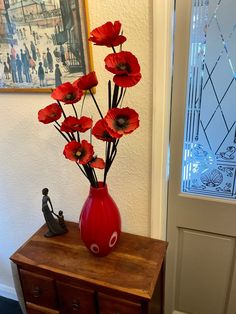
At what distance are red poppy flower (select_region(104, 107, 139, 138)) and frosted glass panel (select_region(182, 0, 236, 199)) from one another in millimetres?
372

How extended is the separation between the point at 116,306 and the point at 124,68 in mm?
859

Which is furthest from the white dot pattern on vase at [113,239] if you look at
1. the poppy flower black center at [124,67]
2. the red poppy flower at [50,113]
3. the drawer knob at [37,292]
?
the poppy flower black center at [124,67]

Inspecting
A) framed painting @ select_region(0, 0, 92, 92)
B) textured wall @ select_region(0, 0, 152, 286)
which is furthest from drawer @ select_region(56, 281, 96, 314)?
framed painting @ select_region(0, 0, 92, 92)

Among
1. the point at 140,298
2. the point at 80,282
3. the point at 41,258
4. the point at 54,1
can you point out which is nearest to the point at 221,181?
the point at 140,298

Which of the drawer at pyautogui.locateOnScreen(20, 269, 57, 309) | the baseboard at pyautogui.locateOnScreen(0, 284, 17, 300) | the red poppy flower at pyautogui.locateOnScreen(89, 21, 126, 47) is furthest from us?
the baseboard at pyautogui.locateOnScreen(0, 284, 17, 300)

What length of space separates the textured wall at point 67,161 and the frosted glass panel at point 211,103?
0.63 feet

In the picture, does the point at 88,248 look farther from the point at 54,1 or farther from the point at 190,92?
the point at 54,1

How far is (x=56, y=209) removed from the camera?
1412mm

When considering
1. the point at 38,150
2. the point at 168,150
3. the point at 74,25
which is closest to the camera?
the point at 74,25

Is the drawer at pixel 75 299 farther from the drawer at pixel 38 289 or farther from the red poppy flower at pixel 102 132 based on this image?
the red poppy flower at pixel 102 132

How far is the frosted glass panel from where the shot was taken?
95cm

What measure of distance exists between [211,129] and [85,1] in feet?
2.35

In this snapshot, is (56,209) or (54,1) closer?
(54,1)

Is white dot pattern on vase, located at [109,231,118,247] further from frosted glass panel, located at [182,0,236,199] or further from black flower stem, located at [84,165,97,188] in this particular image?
frosted glass panel, located at [182,0,236,199]
